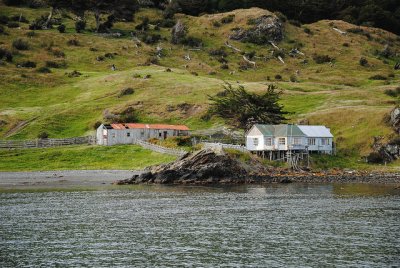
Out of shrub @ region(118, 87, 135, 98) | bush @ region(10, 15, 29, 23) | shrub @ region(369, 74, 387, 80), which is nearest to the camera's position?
shrub @ region(118, 87, 135, 98)

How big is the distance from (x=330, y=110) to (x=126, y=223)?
6958 cm

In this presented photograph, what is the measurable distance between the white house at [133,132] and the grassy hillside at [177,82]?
23.3ft

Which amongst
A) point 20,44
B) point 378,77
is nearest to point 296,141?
point 378,77

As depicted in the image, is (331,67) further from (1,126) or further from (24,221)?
(24,221)

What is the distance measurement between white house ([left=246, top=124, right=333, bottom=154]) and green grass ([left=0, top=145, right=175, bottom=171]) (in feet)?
45.1

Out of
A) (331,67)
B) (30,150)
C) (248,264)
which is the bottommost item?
(248,264)

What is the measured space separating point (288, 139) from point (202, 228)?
163ft

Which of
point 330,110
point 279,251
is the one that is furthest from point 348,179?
point 279,251

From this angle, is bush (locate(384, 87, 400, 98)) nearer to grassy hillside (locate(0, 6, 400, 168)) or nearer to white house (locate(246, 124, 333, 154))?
grassy hillside (locate(0, 6, 400, 168))

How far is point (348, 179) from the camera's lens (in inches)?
3568

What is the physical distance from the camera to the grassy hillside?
120 m

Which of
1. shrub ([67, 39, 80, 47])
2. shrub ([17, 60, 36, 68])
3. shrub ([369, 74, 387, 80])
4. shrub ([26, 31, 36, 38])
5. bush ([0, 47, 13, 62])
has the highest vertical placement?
shrub ([26, 31, 36, 38])

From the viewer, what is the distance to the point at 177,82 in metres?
146

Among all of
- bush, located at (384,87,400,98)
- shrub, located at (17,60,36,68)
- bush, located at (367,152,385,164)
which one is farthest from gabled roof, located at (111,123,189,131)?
shrub, located at (17,60,36,68)
